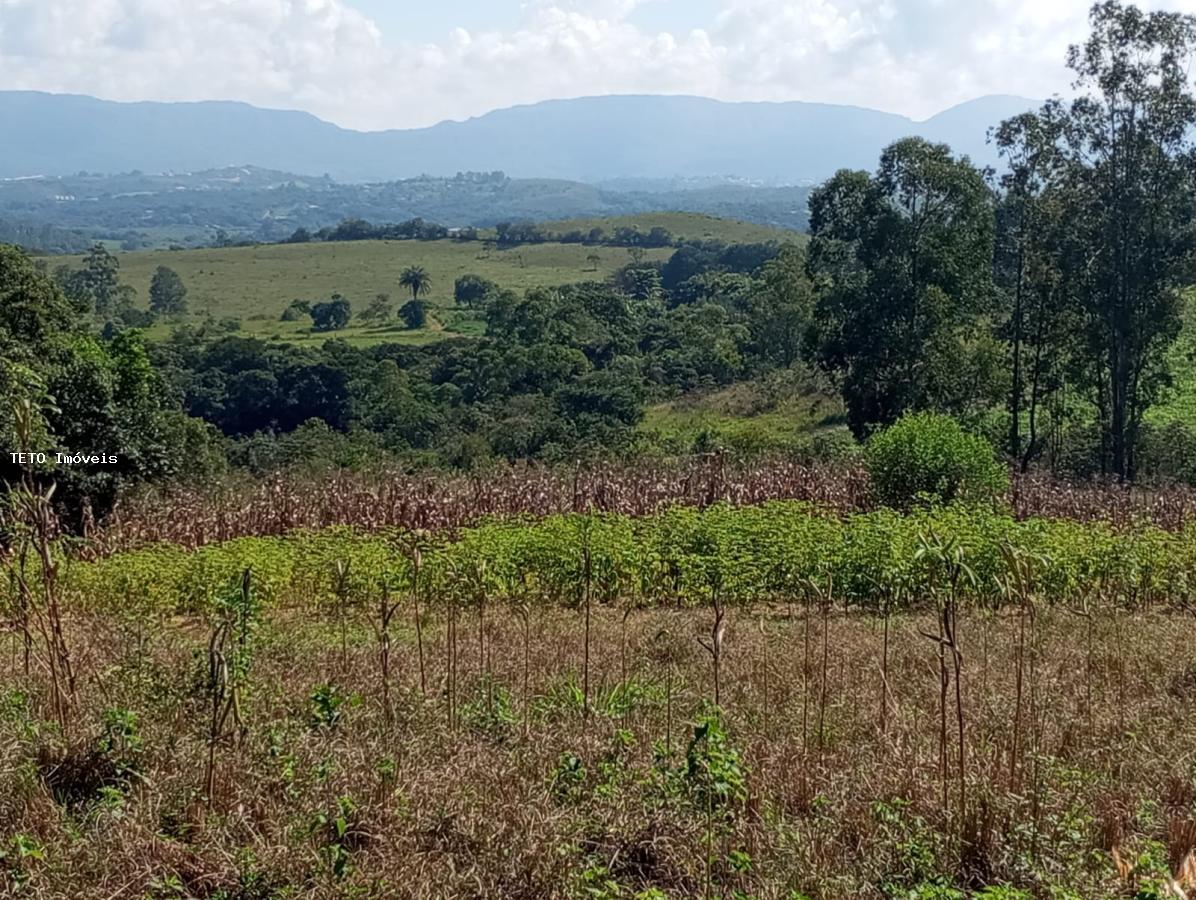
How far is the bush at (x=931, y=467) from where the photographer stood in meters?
12.3

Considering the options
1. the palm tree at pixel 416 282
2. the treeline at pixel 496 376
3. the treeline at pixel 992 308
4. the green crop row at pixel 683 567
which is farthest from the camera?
the palm tree at pixel 416 282

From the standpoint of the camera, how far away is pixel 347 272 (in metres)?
76.6

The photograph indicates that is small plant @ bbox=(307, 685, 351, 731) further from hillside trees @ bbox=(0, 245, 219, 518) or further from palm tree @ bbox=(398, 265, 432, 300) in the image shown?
palm tree @ bbox=(398, 265, 432, 300)

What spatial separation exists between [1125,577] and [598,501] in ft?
20.3

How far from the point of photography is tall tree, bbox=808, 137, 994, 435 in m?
20.3

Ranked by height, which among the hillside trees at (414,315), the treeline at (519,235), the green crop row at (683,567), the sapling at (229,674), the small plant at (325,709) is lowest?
the green crop row at (683,567)

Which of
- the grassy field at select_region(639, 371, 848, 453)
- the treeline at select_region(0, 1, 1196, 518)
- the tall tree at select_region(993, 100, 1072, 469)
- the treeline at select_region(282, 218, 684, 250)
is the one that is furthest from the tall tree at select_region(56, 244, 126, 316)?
the tall tree at select_region(993, 100, 1072, 469)

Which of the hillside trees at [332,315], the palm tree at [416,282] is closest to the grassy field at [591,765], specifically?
the hillside trees at [332,315]

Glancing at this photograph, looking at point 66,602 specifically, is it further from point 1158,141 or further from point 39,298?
point 1158,141

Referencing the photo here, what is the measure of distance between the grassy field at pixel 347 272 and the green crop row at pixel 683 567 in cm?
4521

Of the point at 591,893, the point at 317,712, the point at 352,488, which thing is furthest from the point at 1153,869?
the point at 352,488

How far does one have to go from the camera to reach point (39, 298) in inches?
652

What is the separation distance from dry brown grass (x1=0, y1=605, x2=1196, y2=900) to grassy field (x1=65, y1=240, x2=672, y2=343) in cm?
4945

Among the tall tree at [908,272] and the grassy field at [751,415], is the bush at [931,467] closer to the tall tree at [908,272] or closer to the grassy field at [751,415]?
the tall tree at [908,272]
